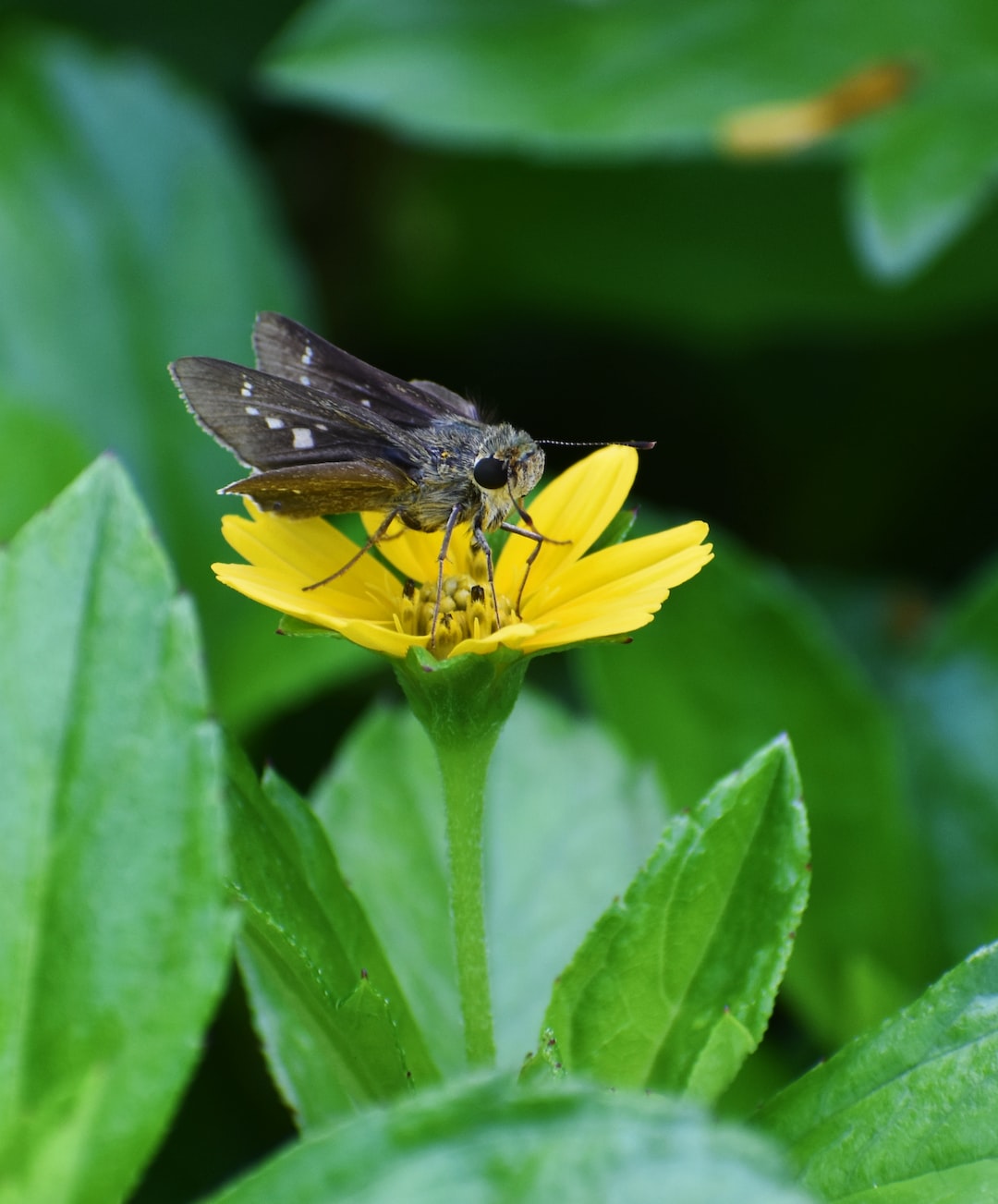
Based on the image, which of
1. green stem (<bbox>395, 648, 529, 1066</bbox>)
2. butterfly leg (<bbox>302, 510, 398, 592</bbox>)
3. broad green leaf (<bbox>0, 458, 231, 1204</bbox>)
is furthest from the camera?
butterfly leg (<bbox>302, 510, 398, 592</bbox>)

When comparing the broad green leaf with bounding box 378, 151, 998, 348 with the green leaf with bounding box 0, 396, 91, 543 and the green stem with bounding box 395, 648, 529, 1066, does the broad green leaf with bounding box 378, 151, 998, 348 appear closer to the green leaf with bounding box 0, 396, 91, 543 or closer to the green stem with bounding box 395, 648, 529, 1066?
the green leaf with bounding box 0, 396, 91, 543

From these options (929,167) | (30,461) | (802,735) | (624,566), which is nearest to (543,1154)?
(624,566)

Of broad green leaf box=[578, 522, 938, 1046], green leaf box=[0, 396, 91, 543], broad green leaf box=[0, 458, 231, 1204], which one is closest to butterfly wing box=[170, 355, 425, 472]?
broad green leaf box=[0, 458, 231, 1204]

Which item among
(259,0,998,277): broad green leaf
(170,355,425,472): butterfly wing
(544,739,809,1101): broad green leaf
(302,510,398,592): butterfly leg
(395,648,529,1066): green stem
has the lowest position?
(544,739,809,1101): broad green leaf

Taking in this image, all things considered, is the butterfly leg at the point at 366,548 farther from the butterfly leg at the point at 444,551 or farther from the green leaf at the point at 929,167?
the green leaf at the point at 929,167

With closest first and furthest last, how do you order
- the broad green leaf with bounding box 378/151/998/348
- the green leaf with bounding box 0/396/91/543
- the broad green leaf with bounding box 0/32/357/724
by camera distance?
the green leaf with bounding box 0/396/91/543 < the broad green leaf with bounding box 0/32/357/724 < the broad green leaf with bounding box 378/151/998/348

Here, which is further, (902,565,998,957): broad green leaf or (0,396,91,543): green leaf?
(0,396,91,543): green leaf

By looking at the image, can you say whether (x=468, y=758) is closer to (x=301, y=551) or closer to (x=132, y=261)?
(x=301, y=551)
